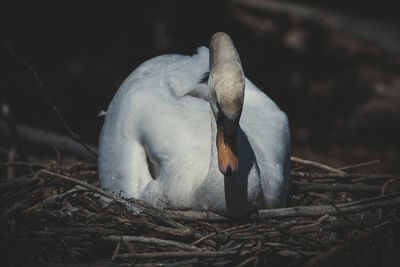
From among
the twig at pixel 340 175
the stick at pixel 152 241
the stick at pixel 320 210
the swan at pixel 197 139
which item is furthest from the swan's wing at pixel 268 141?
the stick at pixel 152 241

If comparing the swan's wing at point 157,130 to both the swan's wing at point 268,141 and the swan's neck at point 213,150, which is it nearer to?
the swan's neck at point 213,150

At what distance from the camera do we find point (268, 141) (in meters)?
4.49

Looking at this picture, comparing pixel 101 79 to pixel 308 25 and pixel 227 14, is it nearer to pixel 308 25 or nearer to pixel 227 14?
pixel 227 14

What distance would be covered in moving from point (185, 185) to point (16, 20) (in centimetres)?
620


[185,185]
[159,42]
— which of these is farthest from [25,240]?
[159,42]

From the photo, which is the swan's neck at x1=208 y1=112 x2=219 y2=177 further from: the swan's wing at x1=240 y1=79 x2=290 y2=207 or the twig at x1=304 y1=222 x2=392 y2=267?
the twig at x1=304 y1=222 x2=392 y2=267

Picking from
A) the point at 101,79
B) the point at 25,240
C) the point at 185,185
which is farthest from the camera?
the point at 101,79

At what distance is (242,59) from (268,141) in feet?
19.4

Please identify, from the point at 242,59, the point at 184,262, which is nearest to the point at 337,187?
the point at 184,262

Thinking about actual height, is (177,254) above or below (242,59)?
below

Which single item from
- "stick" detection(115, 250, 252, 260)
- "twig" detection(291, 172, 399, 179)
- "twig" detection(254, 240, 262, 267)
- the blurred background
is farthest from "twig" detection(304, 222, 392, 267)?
the blurred background

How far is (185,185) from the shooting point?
13.4 ft

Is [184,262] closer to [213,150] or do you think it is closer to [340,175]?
[213,150]

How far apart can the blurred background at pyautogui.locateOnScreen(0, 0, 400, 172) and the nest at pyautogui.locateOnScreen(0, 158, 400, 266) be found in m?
3.80
